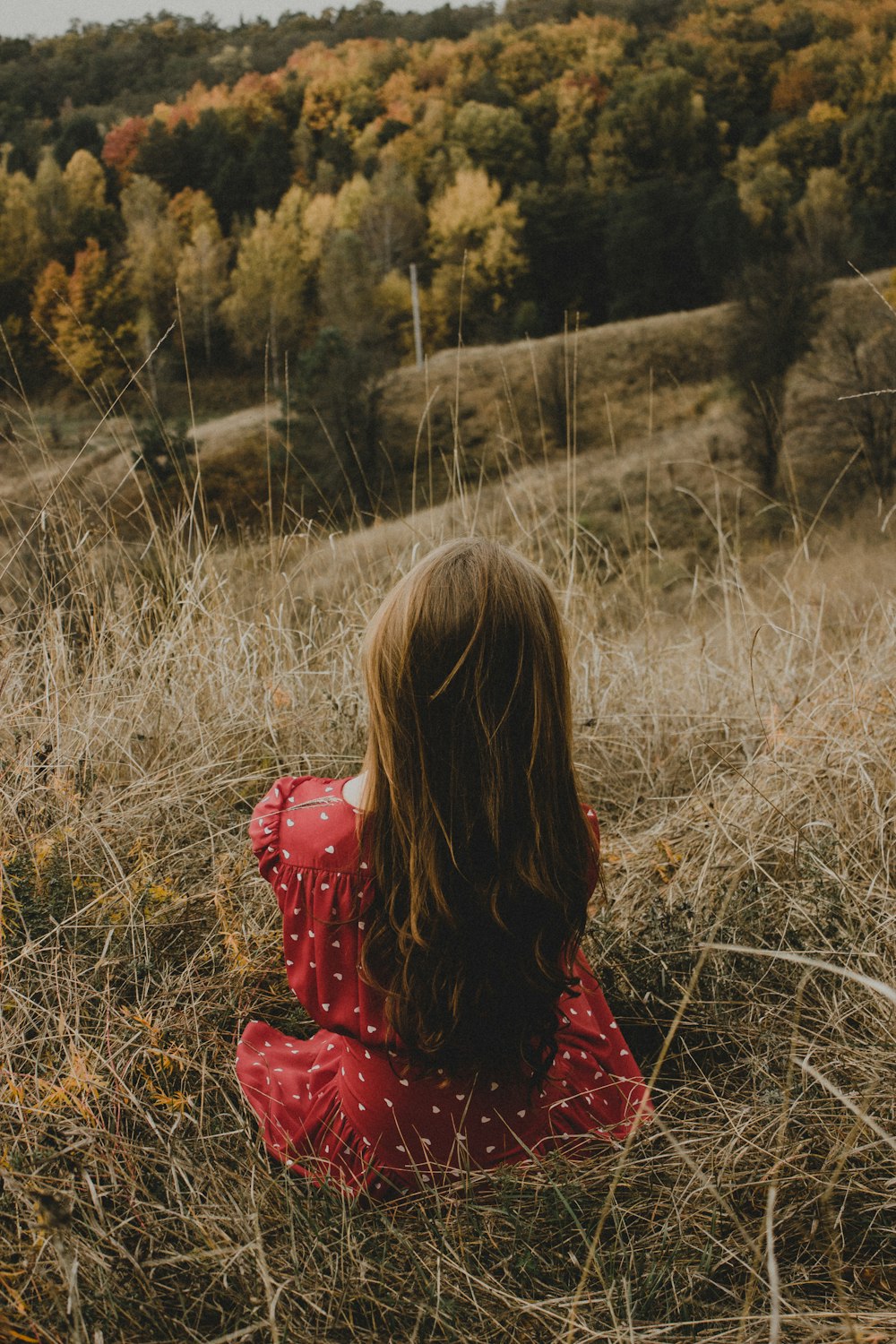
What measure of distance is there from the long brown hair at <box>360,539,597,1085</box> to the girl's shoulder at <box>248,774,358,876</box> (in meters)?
0.05

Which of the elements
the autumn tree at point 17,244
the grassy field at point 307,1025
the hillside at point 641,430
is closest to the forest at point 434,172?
the autumn tree at point 17,244

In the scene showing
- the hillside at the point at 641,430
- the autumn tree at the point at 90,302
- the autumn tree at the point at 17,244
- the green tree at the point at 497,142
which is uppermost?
the green tree at the point at 497,142

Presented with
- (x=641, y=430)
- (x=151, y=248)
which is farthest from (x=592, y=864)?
(x=151, y=248)

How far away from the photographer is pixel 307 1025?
4.85 ft

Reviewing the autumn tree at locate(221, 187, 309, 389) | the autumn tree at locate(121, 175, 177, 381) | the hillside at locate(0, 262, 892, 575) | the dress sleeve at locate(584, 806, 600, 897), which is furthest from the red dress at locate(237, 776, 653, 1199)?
the autumn tree at locate(221, 187, 309, 389)

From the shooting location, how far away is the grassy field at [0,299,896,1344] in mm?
919

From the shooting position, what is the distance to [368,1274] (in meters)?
0.97

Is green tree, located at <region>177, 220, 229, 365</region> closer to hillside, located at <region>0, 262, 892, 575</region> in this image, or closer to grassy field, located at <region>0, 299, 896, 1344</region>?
hillside, located at <region>0, 262, 892, 575</region>

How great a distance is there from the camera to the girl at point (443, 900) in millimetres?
1012

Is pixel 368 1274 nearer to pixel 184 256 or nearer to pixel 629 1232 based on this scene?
pixel 629 1232

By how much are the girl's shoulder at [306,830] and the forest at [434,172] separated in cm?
1995

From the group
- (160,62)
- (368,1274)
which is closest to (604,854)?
(368,1274)

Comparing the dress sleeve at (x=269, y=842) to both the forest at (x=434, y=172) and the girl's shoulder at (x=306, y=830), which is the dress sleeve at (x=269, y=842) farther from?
the forest at (x=434, y=172)

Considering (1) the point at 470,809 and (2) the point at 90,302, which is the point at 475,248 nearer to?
(2) the point at 90,302
